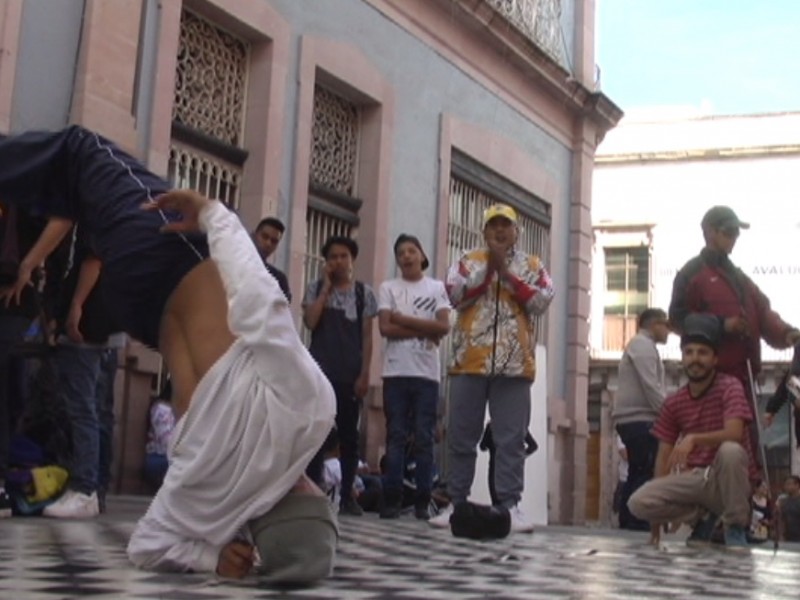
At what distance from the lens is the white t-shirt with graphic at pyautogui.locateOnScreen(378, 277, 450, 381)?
27.6ft

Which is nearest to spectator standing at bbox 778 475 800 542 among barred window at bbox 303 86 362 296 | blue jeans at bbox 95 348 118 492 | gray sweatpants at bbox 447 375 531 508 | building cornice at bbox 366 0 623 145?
building cornice at bbox 366 0 623 145

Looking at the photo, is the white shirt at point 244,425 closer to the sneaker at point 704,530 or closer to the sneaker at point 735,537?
the sneaker at point 735,537

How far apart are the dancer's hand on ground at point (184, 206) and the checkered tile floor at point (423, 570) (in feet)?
3.15

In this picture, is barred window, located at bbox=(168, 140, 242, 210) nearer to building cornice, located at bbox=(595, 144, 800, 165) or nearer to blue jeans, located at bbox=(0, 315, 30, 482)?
blue jeans, located at bbox=(0, 315, 30, 482)

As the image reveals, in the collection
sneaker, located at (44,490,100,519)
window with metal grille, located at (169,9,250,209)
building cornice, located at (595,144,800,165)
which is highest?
building cornice, located at (595,144,800,165)

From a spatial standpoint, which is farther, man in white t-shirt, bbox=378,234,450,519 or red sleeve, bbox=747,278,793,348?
man in white t-shirt, bbox=378,234,450,519

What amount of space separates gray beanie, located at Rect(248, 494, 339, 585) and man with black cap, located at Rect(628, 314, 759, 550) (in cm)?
350

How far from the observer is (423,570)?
4285 mm

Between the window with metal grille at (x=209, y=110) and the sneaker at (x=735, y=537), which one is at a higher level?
the window with metal grille at (x=209, y=110)

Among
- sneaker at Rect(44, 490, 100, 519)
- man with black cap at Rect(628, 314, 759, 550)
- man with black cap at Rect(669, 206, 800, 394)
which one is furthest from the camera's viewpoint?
man with black cap at Rect(669, 206, 800, 394)

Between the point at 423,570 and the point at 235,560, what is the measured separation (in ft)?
3.20

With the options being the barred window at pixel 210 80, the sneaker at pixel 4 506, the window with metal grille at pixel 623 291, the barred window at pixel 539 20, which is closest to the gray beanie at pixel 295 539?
the sneaker at pixel 4 506

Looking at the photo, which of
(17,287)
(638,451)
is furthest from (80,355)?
(638,451)

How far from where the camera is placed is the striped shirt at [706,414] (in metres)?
6.70
